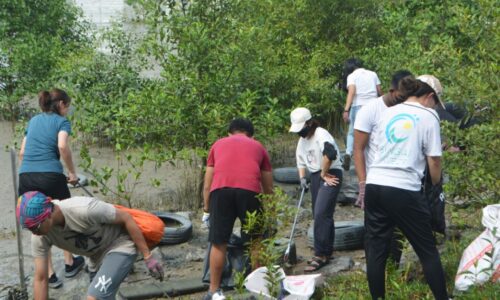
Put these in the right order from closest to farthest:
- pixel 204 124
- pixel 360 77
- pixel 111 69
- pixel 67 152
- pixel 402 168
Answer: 1. pixel 402 168
2. pixel 67 152
3. pixel 204 124
4. pixel 360 77
5. pixel 111 69

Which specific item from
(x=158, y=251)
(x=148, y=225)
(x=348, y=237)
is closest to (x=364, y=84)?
(x=348, y=237)

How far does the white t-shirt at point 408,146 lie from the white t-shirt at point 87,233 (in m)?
1.80

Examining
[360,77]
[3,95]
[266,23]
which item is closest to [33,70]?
[3,95]

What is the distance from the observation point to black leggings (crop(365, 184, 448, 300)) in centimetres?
484

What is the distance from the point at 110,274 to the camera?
5.00 metres

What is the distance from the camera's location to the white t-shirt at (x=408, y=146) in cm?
486

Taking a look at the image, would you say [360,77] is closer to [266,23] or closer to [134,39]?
[266,23]

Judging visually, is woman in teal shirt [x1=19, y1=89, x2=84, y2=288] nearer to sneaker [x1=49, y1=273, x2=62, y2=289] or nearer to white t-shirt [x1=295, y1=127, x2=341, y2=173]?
sneaker [x1=49, y1=273, x2=62, y2=289]

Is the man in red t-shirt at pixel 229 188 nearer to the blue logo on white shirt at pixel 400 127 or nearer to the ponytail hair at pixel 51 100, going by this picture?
the blue logo on white shirt at pixel 400 127

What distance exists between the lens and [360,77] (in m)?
9.48

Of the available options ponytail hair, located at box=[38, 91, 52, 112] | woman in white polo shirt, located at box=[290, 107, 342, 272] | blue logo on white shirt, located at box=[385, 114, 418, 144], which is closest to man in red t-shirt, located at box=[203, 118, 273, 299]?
woman in white polo shirt, located at box=[290, 107, 342, 272]

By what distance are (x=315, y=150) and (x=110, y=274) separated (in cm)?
254

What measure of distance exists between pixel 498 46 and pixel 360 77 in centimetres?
354

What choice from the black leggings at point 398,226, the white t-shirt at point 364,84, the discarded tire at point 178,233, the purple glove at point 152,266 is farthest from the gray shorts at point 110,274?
the white t-shirt at point 364,84
